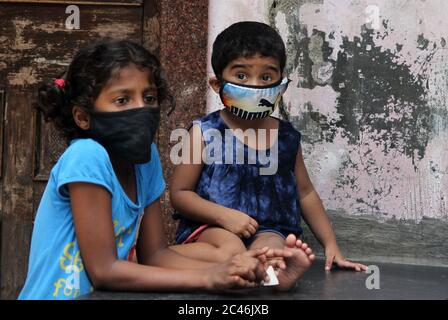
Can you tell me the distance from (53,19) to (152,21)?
55 centimetres

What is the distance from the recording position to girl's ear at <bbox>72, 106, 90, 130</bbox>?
8.95ft

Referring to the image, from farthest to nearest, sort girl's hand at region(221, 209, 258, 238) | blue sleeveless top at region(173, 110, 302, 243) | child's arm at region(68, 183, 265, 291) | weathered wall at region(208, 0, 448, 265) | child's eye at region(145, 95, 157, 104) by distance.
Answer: weathered wall at region(208, 0, 448, 265) < blue sleeveless top at region(173, 110, 302, 243) < girl's hand at region(221, 209, 258, 238) < child's eye at region(145, 95, 157, 104) < child's arm at region(68, 183, 265, 291)

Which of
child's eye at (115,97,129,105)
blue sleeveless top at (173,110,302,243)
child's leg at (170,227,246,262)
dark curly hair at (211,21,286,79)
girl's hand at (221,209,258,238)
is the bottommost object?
child's leg at (170,227,246,262)

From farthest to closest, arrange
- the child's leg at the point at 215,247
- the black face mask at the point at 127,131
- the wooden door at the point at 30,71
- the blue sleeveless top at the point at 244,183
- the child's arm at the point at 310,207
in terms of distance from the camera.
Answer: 1. the wooden door at the point at 30,71
2. the child's arm at the point at 310,207
3. the blue sleeveless top at the point at 244,183
4. the child's leg at the point at 215,247
5. the black face mask at the point at 127,131

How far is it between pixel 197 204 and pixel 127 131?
0.78 meters

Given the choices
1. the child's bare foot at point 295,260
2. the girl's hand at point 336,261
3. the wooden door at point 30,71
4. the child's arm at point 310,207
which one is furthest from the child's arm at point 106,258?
the wooden door at point 30,71

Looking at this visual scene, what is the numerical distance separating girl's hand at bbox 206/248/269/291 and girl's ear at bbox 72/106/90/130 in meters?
0.68

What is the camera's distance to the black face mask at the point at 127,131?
2.63 m

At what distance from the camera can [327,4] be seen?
13.5 feet

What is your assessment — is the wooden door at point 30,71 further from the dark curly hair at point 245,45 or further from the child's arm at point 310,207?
the child's arm at point 310,207

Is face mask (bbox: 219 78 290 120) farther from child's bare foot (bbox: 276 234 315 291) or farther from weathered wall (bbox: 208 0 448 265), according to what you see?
child's bare foot (bbox: 276 234 315 291)

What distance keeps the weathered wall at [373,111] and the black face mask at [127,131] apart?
5.06 ft

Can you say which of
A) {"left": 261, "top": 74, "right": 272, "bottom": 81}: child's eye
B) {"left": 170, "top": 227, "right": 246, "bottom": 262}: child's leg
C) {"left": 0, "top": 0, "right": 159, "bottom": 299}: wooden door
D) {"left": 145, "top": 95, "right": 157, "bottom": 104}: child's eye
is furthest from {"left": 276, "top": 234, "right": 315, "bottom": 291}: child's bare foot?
{"left": 0, "top": 0, "right": 159, "bottom": 299}: wooden door
